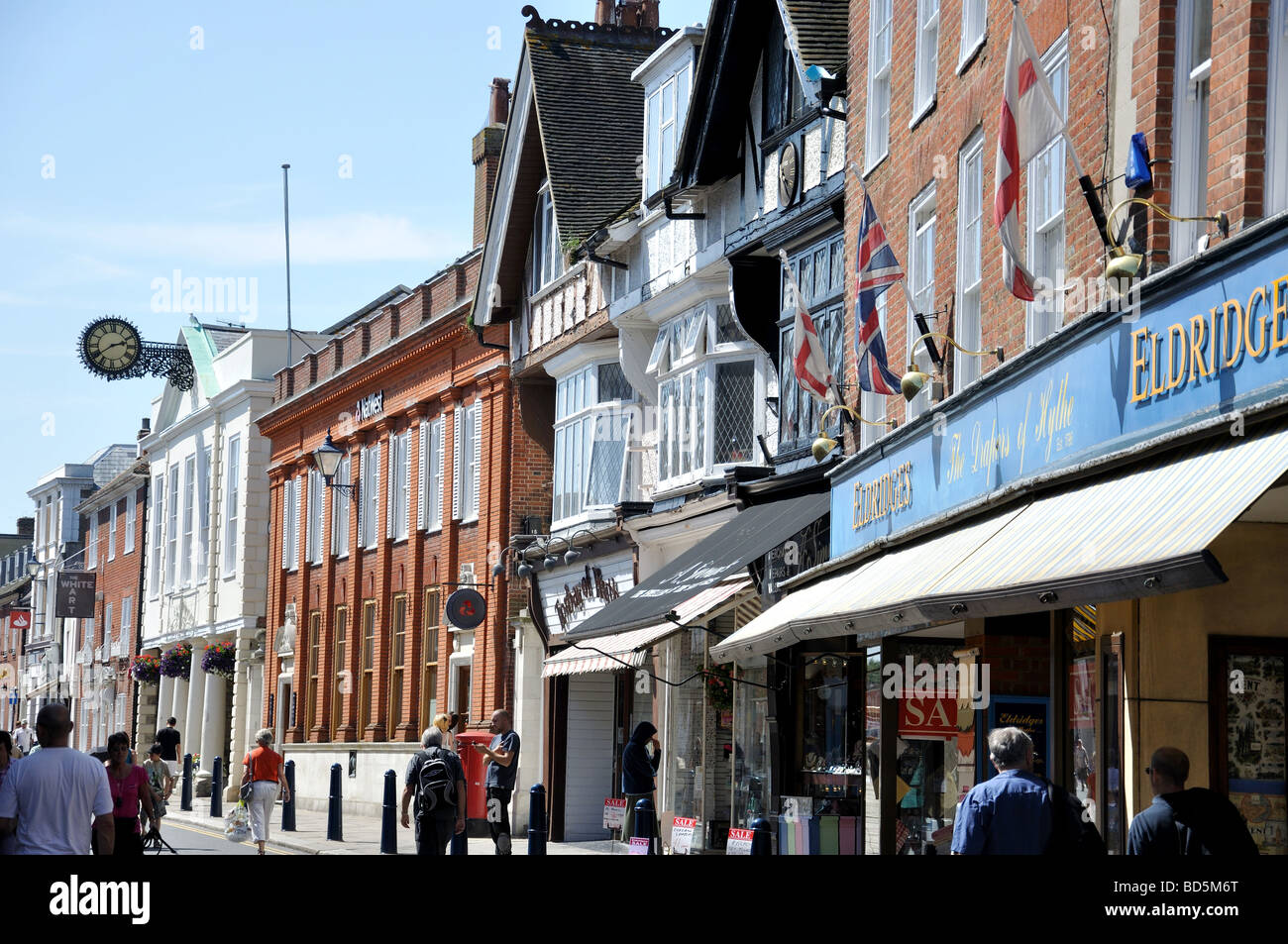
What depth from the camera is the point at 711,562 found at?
1873 cm

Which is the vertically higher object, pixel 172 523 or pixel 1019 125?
pixel 172 523

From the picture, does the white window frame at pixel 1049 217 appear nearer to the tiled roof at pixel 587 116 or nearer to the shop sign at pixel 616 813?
the shop sign at pixel 616 813

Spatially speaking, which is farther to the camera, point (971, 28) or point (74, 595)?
point (74, 595)

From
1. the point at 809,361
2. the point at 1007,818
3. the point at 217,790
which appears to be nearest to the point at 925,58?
the point at 809,361

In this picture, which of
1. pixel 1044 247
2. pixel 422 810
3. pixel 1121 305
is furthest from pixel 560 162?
pixel 1121 305

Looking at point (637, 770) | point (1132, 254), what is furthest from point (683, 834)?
point (1132, 254)

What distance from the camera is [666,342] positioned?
971 inches

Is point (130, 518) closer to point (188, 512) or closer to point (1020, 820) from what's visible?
point (188, 512)

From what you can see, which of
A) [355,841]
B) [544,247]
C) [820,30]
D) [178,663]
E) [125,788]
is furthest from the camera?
[178,663]

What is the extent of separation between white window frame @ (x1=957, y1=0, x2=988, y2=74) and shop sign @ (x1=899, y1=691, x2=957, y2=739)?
17.8ft

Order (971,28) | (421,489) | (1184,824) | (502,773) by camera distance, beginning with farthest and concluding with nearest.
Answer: (421,489) < (502,773) < (971,28) < (1184,824)

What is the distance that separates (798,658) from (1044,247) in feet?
24.5

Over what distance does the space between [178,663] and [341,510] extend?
12.2 m

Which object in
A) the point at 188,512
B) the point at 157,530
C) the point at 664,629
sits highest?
the point at 188,512
